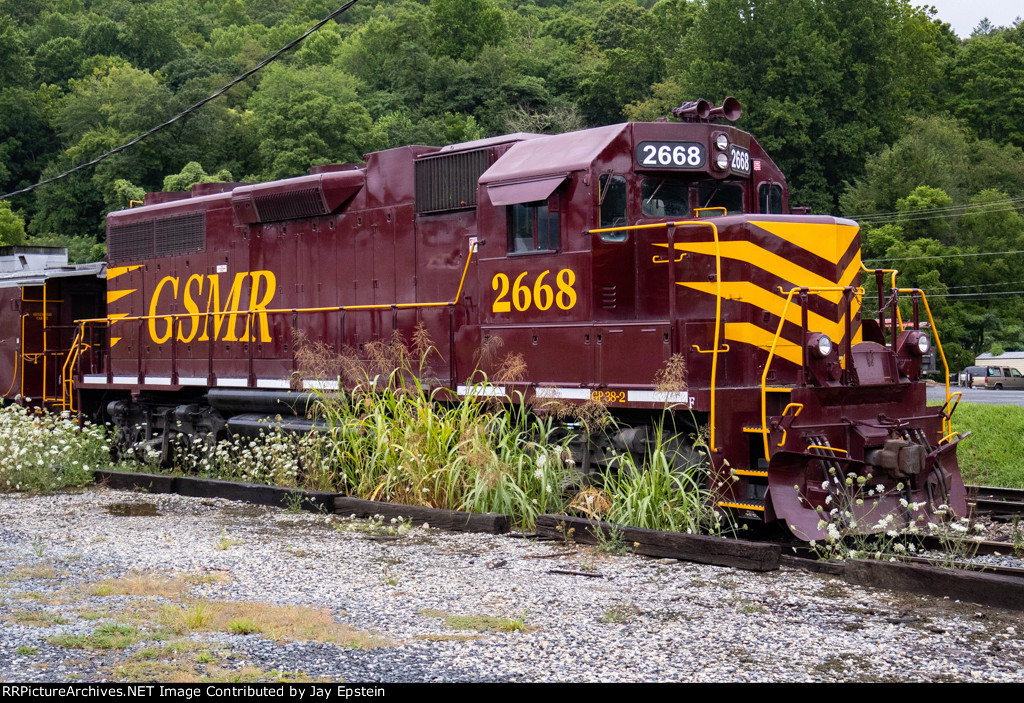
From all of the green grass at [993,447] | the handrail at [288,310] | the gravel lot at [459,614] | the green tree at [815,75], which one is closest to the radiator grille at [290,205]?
the handrail at [288,310]

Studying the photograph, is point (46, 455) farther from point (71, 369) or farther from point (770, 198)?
point (770, 198)

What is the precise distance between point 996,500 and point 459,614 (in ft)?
21.5

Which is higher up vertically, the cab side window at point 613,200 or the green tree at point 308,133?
the green tree at point 308,133

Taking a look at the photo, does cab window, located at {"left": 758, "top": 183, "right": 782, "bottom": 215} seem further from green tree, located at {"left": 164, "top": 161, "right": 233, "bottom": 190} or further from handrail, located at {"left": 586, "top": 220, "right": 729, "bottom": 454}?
green tree, located at {"left": 164, "top": 161, "right": 233, "bottom": 190}

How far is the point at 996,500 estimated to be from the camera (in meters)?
10.0

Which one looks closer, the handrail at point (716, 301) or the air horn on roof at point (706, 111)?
the handrail at point (716, 301)

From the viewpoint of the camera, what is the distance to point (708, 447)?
813 centimetres

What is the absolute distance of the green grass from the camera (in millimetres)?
12719

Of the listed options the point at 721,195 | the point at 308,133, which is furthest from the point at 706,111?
the point at 308,133

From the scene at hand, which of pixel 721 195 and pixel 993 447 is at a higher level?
pixel 721 195

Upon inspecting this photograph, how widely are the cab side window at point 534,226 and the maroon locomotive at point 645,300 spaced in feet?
0.06

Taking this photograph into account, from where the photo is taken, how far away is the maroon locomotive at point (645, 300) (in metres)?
8.08

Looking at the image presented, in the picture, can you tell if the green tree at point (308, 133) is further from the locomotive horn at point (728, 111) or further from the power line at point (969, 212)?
the locomotive horn at point (728, 111)

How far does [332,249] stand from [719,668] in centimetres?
877
